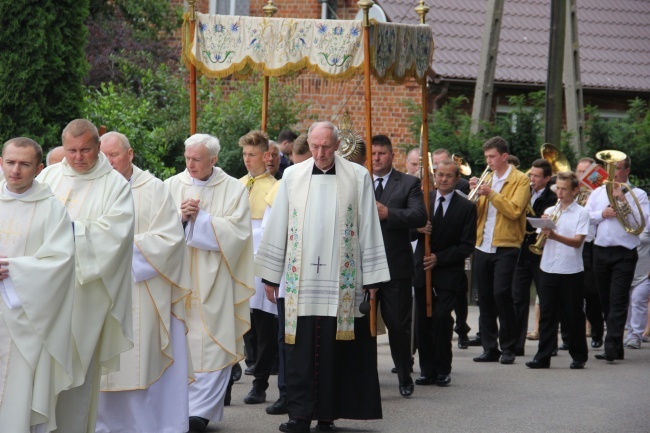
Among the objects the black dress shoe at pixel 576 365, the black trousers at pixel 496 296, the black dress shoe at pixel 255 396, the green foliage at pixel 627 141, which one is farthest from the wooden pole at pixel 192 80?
the green foliage at pixel 627 141

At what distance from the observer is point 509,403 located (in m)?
10.1

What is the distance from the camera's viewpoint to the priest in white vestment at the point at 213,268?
879cm

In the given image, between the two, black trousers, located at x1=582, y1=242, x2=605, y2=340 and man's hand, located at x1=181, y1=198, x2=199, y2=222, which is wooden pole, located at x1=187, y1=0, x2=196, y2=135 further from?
black trousers, located at x1=582, y1=242, x2=605, y2=340

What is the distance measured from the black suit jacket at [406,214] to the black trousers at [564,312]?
235 centimetres

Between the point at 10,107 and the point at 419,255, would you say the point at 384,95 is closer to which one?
the point at 10,107

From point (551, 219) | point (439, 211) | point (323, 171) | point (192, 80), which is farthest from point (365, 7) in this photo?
point (551, 219)

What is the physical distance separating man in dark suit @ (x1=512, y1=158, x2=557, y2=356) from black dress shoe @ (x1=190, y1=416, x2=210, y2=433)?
481 cm

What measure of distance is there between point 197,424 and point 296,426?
26.9 inches

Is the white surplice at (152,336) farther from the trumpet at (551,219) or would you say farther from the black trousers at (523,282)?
the black trousers at (523,282)

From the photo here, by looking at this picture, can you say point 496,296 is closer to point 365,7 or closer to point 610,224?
point 610,224

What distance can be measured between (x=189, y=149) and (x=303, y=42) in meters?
2.60

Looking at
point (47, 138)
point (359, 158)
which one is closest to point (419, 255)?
point (359, 158)

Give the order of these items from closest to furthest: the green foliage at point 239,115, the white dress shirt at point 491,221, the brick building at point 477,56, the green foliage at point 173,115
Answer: the white dress shirt at point 491,221
the green foliage at point 173,115
the green foliage at point 239,115
the brick building at point 477,56

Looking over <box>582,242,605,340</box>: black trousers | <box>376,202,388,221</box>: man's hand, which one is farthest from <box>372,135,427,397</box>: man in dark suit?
<box>582,242,605,340</box>: black trousers
